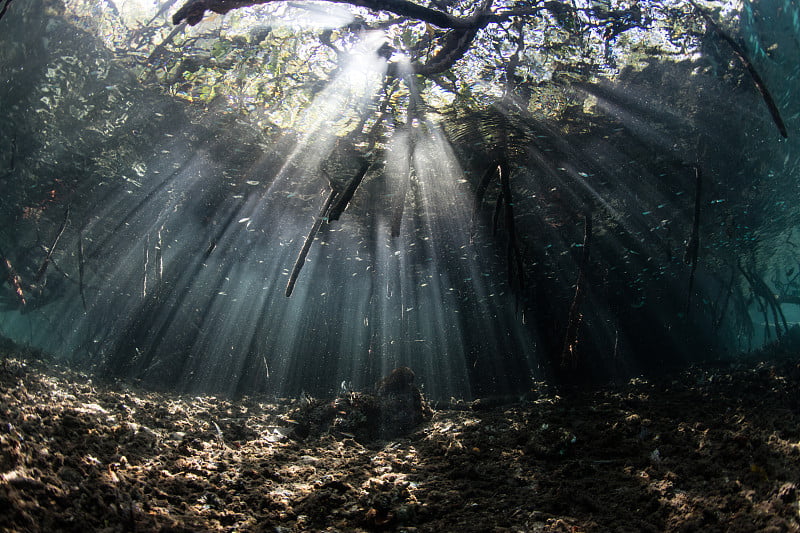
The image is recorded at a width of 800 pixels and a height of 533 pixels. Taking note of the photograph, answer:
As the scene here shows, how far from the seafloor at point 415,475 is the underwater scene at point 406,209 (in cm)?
4

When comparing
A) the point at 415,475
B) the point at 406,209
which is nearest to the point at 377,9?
the point at 415,475

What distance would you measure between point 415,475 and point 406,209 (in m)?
12.3

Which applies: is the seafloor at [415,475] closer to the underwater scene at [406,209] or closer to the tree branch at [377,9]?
the underwater scene at [406,209]

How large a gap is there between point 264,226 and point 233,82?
1089 centimetres

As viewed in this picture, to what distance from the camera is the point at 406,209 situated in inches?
626

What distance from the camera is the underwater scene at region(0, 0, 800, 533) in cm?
361

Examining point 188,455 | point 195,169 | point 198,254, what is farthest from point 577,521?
point 198,254

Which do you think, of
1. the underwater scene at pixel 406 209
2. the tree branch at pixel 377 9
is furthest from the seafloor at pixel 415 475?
the tree branch at pixel 377 9

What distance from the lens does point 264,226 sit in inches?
771

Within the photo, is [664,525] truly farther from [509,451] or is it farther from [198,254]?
[198,254]

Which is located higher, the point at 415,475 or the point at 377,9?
the point at 377,9

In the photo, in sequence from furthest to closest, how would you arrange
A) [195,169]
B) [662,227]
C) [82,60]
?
[662,227]
[195,169]
[82,60]

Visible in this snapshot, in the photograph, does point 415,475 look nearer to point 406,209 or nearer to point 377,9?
point 377,9

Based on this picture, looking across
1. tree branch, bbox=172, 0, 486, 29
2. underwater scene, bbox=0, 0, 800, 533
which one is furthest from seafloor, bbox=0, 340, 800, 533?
tree branch, bbox=172, 0, 486, 29
